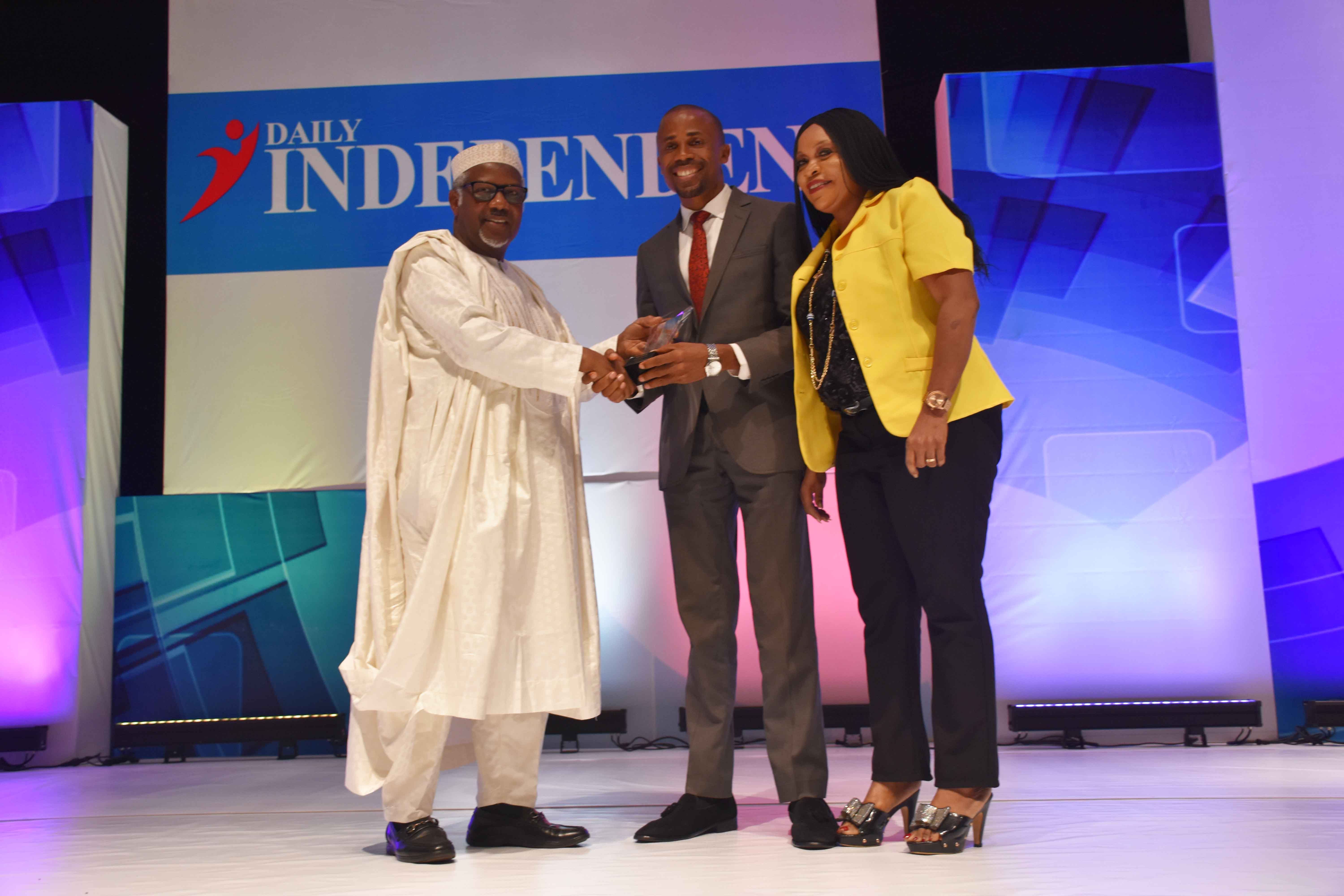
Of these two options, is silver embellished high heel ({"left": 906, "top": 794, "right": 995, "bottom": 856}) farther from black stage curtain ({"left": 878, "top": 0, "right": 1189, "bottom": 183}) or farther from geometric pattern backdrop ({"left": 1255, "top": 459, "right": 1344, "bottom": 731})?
black stage curtain ({"left": 878, "top": 0, "right": 1189, "bottom": 183})

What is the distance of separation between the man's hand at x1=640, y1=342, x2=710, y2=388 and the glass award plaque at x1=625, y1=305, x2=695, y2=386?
1 centimetres

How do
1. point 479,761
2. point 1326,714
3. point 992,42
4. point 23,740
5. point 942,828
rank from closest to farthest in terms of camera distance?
point 942,828 < point 479,761 < point 1326,714 < point 23,740 < point 992,42

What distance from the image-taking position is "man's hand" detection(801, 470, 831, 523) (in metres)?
2.27

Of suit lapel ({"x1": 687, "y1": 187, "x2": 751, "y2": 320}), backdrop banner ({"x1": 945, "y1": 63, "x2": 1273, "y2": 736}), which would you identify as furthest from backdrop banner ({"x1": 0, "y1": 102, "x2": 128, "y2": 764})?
backdrop banner ({"x1": 945, "y1": 63, "x2": 1273, "y2": 736})

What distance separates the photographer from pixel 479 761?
2287 millimetres

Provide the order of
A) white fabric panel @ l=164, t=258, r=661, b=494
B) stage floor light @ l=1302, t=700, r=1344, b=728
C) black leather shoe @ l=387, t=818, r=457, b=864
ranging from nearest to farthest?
black leather shoe @ l=387, t=818, r=457, b=864
stage floor light @ l=1302, t=700, r=1344, b=728
white fabric panel @ l=164, t=258, r=661, b=494

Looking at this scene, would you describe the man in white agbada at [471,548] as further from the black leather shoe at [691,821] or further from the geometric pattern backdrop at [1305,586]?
the geometric pattern backdrop at [1305,586]

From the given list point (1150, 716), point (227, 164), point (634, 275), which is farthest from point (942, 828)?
point (227, 164)

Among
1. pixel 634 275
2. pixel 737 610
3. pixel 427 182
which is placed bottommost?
pixel 737 610

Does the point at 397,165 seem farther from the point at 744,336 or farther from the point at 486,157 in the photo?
the point at 744,336

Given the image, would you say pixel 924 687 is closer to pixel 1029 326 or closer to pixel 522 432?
pixel 1029 326

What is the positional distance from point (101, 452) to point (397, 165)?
1660mm

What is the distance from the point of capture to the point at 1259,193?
3.81 meters

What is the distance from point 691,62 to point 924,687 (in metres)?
2.70
